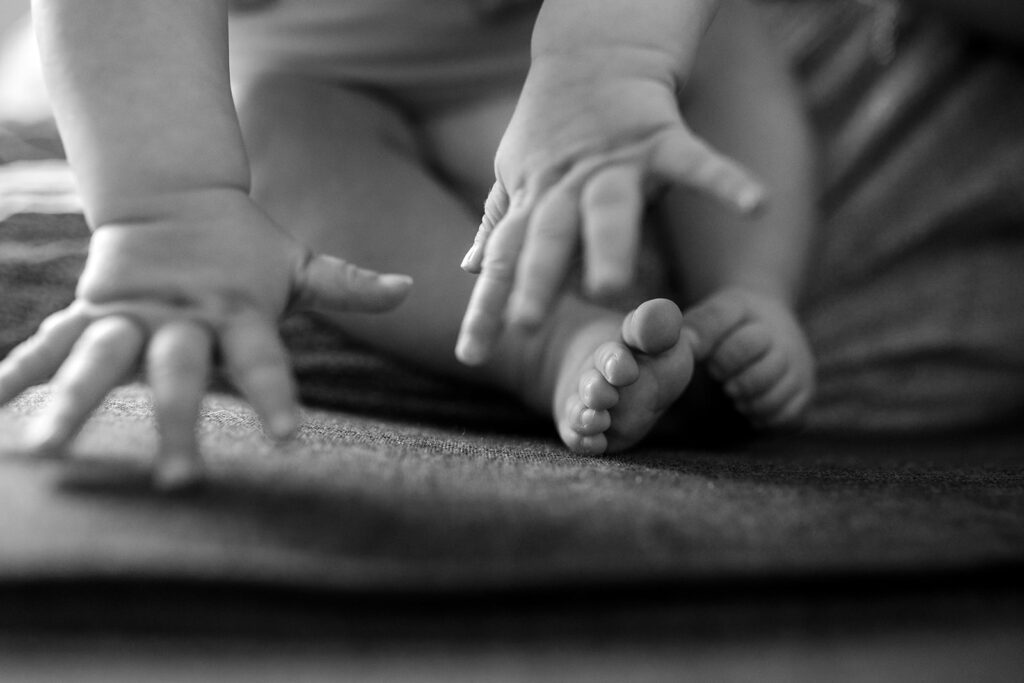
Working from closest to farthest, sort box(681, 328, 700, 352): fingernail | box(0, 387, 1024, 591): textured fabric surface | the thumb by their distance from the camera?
box(0, 387, 1024, 591): textured fabric surface → the thumb → box(681, 328, 700, 352): fingernail

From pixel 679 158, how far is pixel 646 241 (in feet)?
0.93

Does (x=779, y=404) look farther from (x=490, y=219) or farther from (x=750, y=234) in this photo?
(x=490, y=219)

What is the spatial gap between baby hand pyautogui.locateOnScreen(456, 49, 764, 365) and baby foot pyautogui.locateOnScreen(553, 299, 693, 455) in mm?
72

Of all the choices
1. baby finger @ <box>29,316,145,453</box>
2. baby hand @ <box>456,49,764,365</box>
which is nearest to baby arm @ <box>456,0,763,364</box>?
baby hand @ <box>456,49,764,365</box>

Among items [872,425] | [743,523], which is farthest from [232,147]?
[872,425]

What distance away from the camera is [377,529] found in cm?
26

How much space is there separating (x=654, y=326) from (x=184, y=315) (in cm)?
18

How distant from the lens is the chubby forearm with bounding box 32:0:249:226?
0.35m

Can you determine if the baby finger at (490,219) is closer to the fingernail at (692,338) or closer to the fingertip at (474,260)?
the fingertip at (474,260)

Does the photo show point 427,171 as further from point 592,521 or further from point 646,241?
point 592,521

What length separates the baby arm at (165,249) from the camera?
303 mm

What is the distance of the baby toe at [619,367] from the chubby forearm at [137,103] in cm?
17

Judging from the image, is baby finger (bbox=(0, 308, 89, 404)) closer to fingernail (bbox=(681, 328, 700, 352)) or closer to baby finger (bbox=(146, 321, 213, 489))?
baby finger (bbox=(146, 321, 213, 489))

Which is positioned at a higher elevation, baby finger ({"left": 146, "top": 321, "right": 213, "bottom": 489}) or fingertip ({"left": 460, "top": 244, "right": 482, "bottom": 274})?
fingertip ({"left": 460, "top": 244, "right": 482, "bottom": 274})
